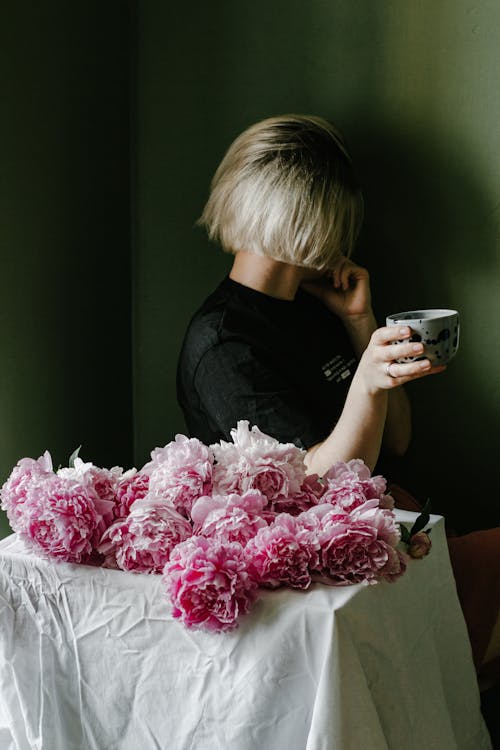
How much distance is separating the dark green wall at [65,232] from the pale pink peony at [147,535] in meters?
0.69

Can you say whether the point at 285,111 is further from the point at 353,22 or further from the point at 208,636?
the point at 208,636

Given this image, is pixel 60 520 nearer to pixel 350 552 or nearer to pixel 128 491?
pixel 128 491

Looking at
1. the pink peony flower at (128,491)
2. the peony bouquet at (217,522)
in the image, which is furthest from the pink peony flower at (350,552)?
the pink peony flower at (128,491)

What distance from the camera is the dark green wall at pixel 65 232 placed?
1.61m

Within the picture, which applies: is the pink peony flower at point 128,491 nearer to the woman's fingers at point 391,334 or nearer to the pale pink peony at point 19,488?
the pale pink peony at point 19,488

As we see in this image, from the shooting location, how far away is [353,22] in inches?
67.5

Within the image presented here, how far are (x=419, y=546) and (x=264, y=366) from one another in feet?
1.76

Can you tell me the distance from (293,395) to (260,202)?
15.0 inches

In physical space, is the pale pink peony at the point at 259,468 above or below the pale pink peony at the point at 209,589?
above

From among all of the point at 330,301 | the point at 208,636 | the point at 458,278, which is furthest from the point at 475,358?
the point at 208,636

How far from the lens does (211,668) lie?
961mm

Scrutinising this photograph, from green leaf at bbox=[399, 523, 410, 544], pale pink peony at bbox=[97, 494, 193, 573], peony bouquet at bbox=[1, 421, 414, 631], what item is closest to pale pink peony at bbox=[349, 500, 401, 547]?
peony bouquet at bbox=[1, 421, 414, 631]

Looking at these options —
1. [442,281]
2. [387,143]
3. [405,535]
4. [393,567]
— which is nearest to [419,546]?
[405,535]

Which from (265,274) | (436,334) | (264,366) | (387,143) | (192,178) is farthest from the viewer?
(192,178)
